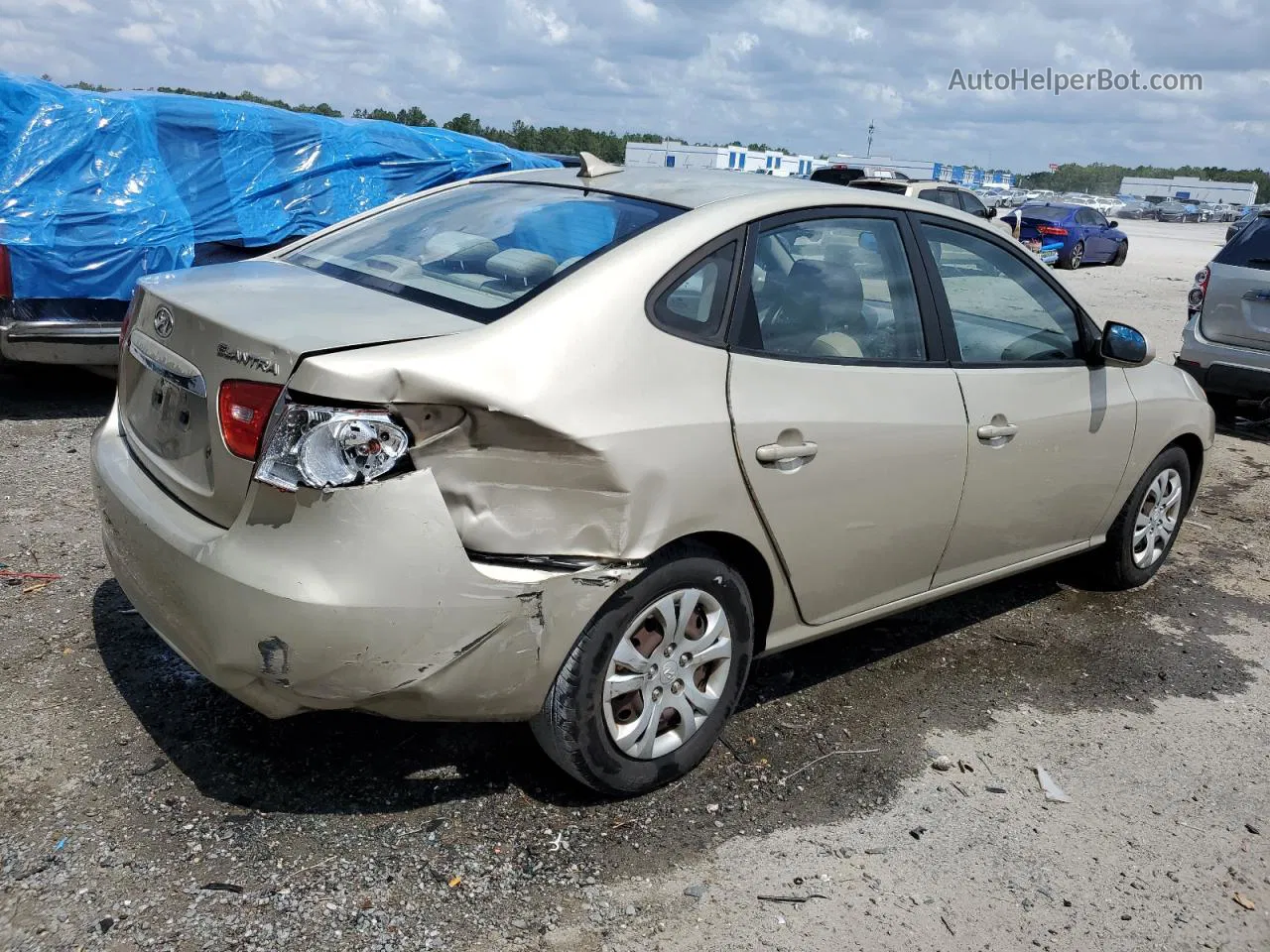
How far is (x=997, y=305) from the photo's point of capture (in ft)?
13.6

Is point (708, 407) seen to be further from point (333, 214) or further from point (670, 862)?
point (333, 214)

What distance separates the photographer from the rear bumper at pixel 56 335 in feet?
21.7

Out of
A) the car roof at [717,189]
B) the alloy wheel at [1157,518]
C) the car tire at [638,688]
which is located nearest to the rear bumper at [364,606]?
the car tire at [638,688]

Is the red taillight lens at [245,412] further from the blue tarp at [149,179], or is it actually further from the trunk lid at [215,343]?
the blue tarp at [149,179]

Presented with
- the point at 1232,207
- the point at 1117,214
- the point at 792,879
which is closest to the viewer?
the point at 792,879

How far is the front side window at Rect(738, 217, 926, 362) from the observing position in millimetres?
3270

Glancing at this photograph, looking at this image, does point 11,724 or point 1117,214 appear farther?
point 1117,214

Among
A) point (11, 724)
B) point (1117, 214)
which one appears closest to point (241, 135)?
point (11, 724)

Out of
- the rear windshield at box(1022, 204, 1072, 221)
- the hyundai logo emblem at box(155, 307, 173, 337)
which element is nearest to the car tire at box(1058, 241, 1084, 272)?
the rear windshield at box(1022, 204, 1072, 221)

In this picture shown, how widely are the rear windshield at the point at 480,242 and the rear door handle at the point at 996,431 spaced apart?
1328mm

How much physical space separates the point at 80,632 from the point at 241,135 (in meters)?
5.34

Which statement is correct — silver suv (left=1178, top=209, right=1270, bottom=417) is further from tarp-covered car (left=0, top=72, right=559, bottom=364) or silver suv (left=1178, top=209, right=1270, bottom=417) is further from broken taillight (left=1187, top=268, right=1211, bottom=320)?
tarp-covered car (left=0, top=72, right=559, bottom=364)

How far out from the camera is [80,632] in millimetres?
3926

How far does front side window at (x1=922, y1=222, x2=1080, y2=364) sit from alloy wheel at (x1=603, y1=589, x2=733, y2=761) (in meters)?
1.39
